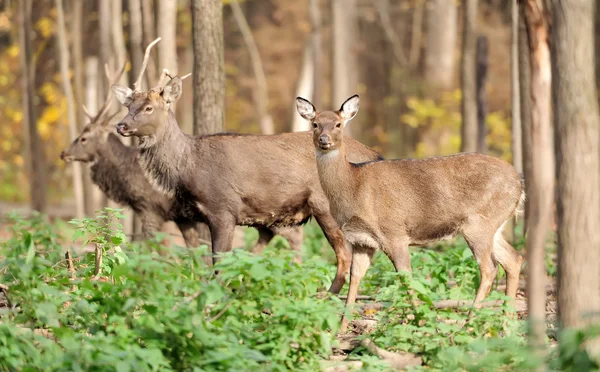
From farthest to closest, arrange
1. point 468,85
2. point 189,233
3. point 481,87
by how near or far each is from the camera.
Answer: point 468,85 < point 481,87 < point 189,233

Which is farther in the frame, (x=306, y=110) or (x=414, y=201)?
(x=306, y=110)

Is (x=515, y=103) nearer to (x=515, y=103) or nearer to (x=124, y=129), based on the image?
(x=515, y=103)

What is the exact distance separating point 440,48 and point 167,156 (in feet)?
66.2

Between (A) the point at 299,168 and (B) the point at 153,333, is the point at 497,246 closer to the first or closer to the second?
(A) the point at 299,168

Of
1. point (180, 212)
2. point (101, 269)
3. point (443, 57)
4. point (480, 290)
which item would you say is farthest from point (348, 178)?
point (443, 57)

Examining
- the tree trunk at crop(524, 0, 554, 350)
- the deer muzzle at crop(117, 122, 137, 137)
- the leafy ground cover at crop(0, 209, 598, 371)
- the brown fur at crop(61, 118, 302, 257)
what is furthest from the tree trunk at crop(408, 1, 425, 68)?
the tree trunk at crop(524, 0, 554, 350)

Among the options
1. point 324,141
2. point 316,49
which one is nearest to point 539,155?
point 324,141

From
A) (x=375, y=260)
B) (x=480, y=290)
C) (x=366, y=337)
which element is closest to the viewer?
(x=366, y=337)

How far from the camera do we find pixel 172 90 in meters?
11.8

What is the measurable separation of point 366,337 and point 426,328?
74cm

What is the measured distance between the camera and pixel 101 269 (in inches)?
346

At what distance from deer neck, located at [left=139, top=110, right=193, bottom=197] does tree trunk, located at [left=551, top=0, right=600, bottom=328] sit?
559 cm

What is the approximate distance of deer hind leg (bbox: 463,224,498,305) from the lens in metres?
9.70

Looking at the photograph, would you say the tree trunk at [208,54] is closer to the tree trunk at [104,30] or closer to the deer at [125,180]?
the deer at [125,180]
